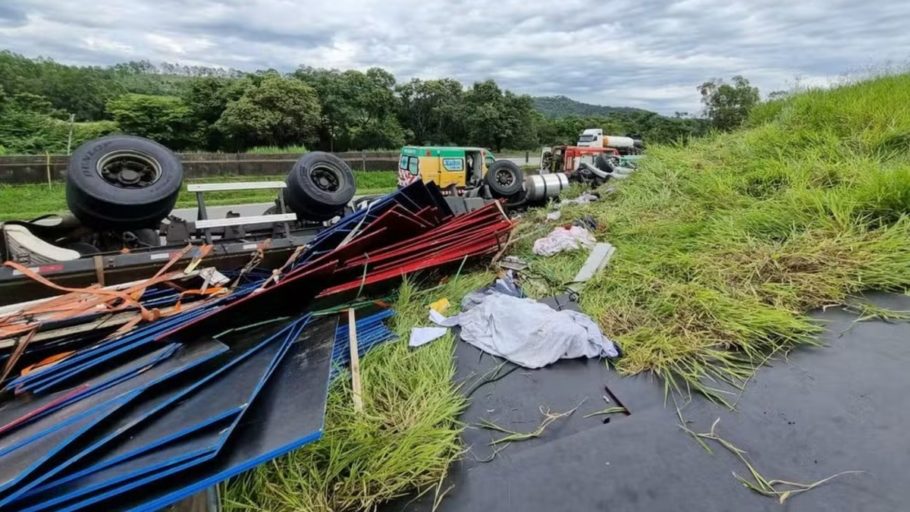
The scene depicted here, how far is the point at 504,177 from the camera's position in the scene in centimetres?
927

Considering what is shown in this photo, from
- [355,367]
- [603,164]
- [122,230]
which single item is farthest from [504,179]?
[355,367]

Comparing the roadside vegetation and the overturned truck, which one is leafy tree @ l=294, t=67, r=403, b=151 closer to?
the overturned truck

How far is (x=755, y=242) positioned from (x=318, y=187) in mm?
4088

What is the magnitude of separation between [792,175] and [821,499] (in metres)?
3.38

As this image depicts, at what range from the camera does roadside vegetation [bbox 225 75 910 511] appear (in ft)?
6.11

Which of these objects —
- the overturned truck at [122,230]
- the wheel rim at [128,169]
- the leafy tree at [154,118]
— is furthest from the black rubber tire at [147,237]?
the leafy tree at [154,118]

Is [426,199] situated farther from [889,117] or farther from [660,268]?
[889,117]

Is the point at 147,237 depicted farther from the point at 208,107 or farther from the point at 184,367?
the point at 208,107

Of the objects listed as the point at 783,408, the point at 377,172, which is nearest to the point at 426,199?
the point at 783,408

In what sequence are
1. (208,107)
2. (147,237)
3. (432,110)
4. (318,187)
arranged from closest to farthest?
(147,237), (318,187), (208,107), (432,110)

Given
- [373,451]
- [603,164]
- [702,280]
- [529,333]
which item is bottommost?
[373,451]

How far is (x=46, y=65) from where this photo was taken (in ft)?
106

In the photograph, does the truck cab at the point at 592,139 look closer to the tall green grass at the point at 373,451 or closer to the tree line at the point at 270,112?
the tree line at the point at 270,112

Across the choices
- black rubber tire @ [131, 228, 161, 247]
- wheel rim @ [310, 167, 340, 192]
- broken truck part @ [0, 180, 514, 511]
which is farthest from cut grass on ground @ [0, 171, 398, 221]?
broken truck part @ [0, 180, 514, 511]
